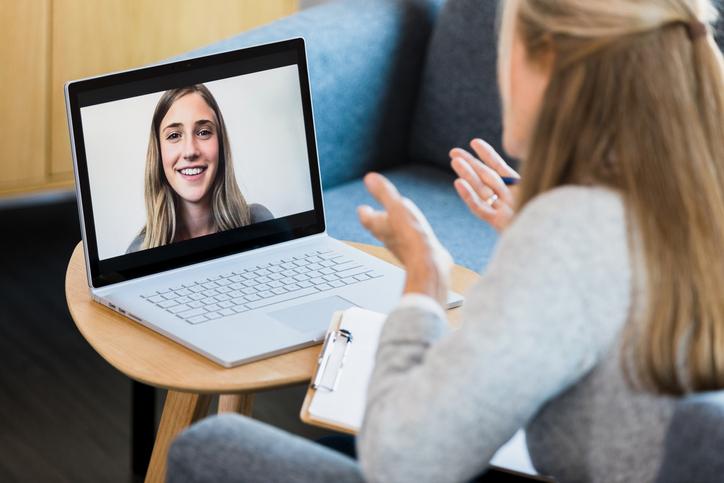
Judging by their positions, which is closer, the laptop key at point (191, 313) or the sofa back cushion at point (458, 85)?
the laptop key at point (191, 313)

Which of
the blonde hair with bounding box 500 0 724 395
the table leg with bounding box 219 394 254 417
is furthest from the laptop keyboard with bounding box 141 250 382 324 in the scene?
the blonde hair with bounding box 500 0 724 395

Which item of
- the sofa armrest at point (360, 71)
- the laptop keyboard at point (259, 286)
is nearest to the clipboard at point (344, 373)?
the laptop keyboard at point (259, 286)

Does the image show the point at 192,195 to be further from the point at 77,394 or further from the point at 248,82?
the point at 77,394

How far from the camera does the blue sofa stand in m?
2.17

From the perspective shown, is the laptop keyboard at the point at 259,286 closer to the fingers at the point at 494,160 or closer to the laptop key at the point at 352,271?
the laptop key at the point at 352,271

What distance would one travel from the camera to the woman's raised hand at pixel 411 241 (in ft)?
3.35

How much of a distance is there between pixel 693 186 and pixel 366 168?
57.5 inches

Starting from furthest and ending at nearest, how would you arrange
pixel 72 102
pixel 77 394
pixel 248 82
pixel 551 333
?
pixel 77 394, pixel 248 82, pixel 72 102, pixel 551 333

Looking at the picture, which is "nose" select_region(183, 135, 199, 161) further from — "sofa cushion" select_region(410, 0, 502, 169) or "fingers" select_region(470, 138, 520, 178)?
"sofa cushion" select_region(410, 0, 502, 169)

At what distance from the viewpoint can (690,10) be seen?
928mm

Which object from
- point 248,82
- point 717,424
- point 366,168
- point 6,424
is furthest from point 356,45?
point 717,424

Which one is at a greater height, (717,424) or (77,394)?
(717,424)

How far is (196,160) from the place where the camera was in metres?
A: 1.38

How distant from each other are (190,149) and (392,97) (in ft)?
3.42
